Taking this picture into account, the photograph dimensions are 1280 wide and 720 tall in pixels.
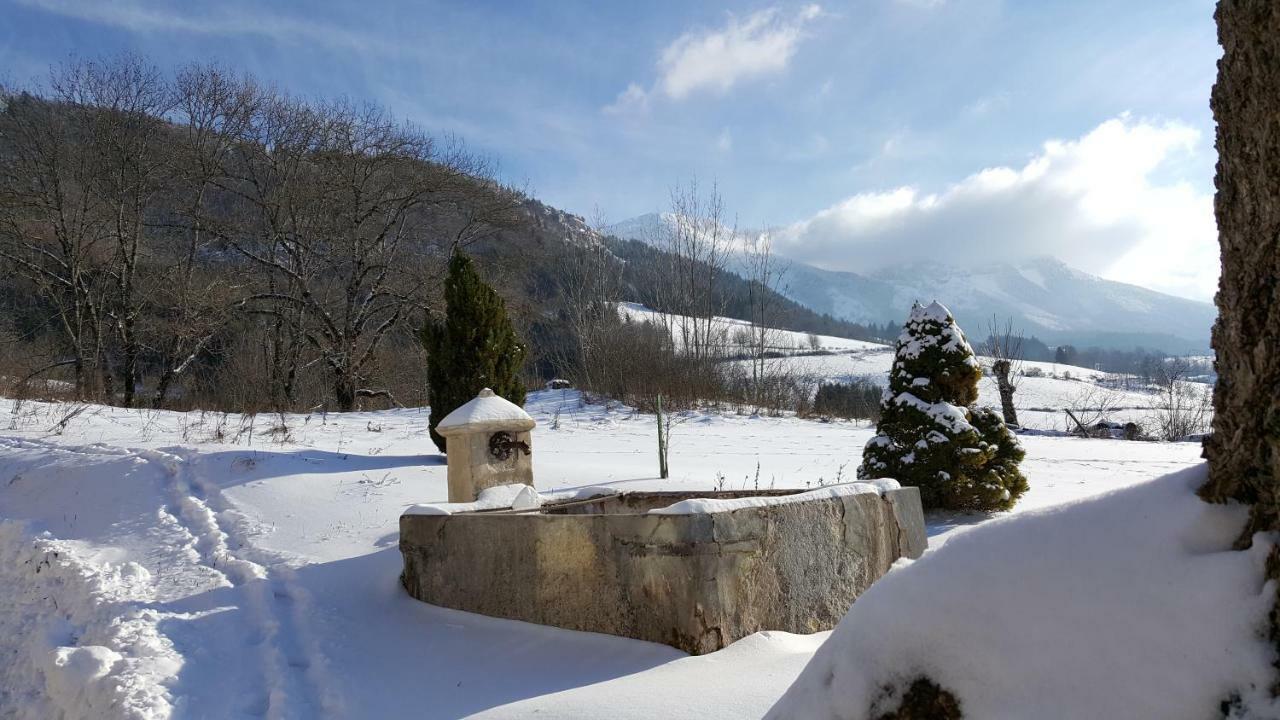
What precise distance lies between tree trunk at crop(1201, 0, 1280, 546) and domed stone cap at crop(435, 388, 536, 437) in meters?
6.22

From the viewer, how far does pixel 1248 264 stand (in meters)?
1.40

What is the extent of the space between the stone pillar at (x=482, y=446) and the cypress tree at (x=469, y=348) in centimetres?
298

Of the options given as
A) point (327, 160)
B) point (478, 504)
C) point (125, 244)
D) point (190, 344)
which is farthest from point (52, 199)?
point (478, 504)

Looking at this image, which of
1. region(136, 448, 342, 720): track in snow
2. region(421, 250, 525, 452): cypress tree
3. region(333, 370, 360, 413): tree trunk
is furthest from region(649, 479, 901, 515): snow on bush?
region(333, 370, 360, 413): tree trunk

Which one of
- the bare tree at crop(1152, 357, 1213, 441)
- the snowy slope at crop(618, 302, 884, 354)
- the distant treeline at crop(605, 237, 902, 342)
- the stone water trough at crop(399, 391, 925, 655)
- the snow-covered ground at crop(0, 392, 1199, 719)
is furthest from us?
the distant treeline at crop(605, 237, 902, 342)

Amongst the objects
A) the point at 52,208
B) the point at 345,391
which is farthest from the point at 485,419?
the point at 52,208

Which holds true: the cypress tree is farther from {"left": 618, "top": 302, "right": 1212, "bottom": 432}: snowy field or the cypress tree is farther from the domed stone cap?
{"left": 618, "top": 302, "right": 1212, "bottom": 432}: snowy field

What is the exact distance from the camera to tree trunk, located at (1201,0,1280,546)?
1.32 m

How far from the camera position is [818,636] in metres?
4.62

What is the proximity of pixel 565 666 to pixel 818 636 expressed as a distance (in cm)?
152

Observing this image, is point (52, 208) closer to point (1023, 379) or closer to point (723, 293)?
point (723, 293)

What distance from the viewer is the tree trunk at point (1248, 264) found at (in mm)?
1317

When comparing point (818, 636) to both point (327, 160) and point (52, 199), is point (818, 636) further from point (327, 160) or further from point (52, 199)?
point (52, 199)

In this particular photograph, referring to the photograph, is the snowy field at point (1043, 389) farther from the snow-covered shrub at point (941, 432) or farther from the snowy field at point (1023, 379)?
the snow-covered shrub at point (941, 432)
